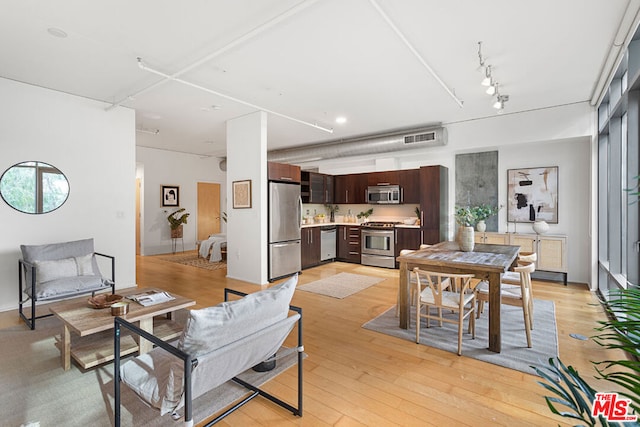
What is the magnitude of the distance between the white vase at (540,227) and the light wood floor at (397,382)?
1694 millimetres

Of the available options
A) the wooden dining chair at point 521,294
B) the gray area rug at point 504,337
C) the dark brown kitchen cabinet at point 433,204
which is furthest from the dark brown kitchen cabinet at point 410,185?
the wooden dining chair at point 521,294

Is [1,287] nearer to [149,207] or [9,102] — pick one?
[9,102]

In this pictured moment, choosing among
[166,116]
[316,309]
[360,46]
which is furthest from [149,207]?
[360,46]

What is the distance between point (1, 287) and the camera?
408 cm

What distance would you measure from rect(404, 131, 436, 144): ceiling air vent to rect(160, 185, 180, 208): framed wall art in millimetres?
6566

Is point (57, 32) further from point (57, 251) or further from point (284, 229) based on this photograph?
point (284, 229)

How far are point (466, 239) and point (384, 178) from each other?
357 centimetres

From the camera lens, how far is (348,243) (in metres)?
7.52

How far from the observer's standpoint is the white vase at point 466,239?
376cm

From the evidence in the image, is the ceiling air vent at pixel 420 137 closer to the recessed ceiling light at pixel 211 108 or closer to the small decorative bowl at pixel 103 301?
the recessed ceiling light at pixel 211 108

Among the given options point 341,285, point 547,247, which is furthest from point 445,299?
point 547,247

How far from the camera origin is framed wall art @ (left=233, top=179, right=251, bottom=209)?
5.49 m

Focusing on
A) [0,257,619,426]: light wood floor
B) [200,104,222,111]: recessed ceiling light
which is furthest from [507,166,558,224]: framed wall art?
[200,104,222,111]: recessed ceiling light

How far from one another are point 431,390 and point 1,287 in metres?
5.26
